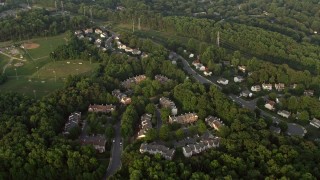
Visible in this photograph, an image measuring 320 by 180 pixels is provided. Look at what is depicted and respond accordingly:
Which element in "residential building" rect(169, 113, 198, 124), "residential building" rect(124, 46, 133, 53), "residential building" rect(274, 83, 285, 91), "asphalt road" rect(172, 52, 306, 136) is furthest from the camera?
"residential building" rect(124, 46, 133, 53)

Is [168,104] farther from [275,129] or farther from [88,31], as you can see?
[88,31]

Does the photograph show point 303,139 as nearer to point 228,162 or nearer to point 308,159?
point 308,159

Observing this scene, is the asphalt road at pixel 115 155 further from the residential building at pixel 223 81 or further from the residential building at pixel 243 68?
the residential building at pixel 243 68

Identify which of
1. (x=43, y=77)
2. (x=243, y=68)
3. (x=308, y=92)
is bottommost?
(x=308, y=92)

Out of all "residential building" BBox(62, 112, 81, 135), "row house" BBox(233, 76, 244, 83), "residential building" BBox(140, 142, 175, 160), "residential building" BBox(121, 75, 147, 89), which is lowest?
"residential building" BBox(140, 142, 175, 160)

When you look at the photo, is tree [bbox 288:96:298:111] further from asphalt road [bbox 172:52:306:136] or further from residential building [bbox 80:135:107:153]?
residential building [bbox 80:135:107:153]

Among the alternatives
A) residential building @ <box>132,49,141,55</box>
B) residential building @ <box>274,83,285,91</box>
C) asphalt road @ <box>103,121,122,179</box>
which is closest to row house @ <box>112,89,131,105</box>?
asphalt road @ <box>103,121,122,179</box>

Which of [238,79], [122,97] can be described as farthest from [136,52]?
[238,79]
